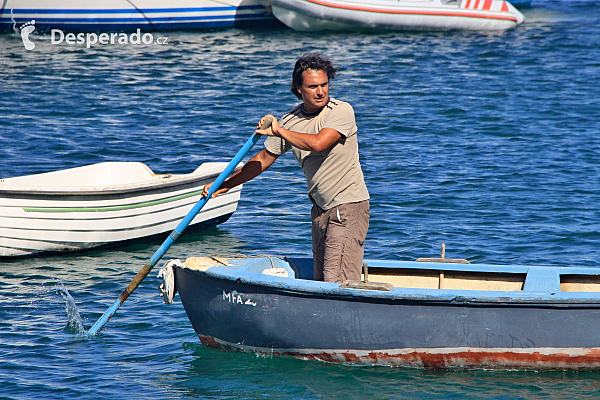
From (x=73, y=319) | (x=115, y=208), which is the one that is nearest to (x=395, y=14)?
(x=115, y=208)

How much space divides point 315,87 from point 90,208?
14.4 feet

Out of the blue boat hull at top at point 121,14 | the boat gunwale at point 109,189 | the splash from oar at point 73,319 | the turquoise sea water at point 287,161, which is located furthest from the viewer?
the blue boat hull at top at point 121,14

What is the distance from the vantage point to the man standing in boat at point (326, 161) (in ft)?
18.5

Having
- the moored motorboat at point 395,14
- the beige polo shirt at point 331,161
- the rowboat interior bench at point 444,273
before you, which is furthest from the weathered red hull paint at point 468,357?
the moored motorboat at point 395,14

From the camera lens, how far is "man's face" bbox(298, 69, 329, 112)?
18.5 ft

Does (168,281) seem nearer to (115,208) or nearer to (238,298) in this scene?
(238,298)

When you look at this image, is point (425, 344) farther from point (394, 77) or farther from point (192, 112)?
point (394, 77)

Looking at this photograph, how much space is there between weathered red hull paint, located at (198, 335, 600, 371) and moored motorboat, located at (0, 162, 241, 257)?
357cm

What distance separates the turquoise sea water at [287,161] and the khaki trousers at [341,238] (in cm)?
81

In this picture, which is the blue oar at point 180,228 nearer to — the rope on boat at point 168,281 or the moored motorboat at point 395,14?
the rope on boat at point 168,281

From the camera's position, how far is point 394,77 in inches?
729

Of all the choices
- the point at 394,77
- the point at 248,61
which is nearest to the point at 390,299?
the point at 394,77

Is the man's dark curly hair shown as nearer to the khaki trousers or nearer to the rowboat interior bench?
the khaki trousers

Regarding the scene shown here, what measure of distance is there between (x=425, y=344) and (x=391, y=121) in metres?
9.38
